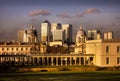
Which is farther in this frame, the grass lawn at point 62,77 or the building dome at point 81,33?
the building dome at point 81,33

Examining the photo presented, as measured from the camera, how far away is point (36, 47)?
147375mm

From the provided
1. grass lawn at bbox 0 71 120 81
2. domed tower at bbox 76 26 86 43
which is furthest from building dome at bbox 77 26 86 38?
grass lawn at bbox 0 71 120 81

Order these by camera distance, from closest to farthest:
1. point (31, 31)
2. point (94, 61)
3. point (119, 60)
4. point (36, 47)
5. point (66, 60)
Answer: point (119, 60) → point (94, 61) → point (66, 60) → point (36, 47) → point (31, 31)

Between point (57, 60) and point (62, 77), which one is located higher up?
point (62, 77)

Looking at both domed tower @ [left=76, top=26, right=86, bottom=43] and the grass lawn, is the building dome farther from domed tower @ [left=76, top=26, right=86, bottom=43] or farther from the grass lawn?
the grass lawn

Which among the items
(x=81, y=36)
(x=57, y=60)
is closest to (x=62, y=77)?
(x=57, y=60)

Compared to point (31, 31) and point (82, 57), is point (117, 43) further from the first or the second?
point (31, 31)

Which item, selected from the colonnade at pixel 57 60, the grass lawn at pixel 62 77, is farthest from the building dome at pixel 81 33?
the grass lawn at pixel 62 77

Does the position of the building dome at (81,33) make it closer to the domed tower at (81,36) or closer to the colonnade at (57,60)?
the domed tower at (81,36)

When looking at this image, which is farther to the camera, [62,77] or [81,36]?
[81,36]

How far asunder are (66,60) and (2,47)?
51.8 meters

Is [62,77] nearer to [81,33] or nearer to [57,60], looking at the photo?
[57,60]

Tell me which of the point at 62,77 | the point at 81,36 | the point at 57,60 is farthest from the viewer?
the point at 81,36

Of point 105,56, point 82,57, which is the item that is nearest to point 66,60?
point 82,57
